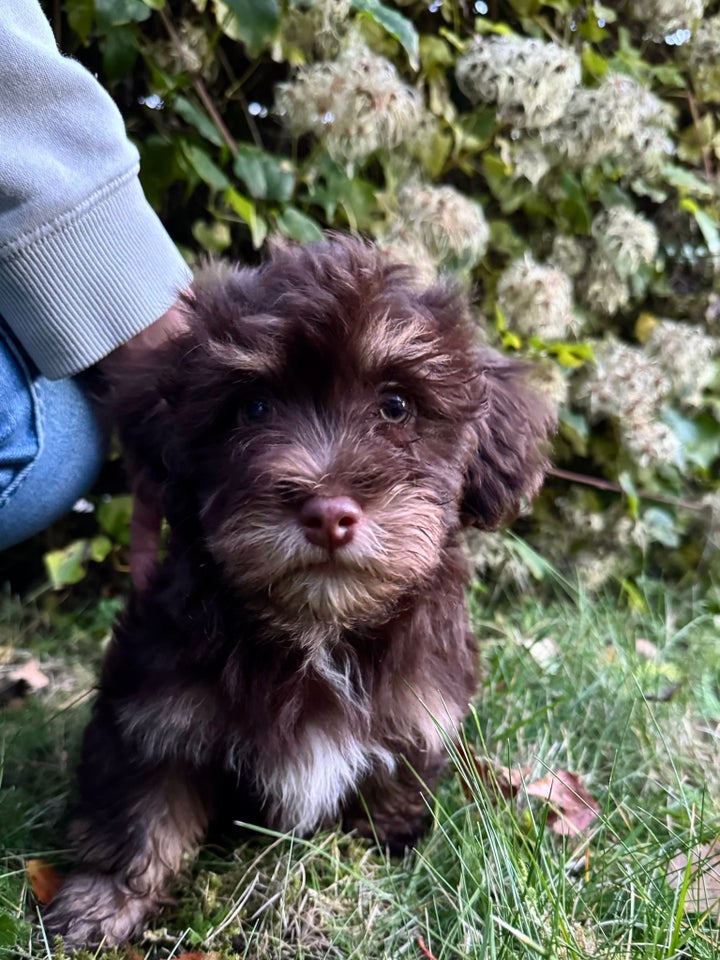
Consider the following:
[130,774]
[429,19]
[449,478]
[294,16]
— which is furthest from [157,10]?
[130,774]

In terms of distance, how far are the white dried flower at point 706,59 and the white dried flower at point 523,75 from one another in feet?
2.84

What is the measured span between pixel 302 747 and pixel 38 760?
96 centimetres

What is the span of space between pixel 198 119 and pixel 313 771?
81.0 inches

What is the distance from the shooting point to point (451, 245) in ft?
9.55

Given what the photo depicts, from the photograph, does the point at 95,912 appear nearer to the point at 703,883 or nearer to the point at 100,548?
the point at 703,883

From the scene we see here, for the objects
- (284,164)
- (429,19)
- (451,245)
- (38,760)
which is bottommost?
(38,760)

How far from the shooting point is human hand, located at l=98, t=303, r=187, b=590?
200 cm

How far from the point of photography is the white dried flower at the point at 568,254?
11.2 ft

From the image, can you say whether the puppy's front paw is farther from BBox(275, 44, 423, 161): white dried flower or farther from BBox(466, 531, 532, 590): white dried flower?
BBox(275, 44, 423, 161): white dried flower

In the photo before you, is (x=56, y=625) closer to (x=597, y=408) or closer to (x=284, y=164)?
(x=284, y=164)

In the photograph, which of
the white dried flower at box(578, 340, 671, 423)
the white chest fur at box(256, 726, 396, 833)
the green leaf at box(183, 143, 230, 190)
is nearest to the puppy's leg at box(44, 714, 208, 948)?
the white chest fur at box(256, 726, 396, 833)

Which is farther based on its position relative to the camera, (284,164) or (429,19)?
(429,19)

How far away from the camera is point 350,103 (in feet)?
8.59

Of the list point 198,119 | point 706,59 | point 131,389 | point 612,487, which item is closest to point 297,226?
point 198,119
